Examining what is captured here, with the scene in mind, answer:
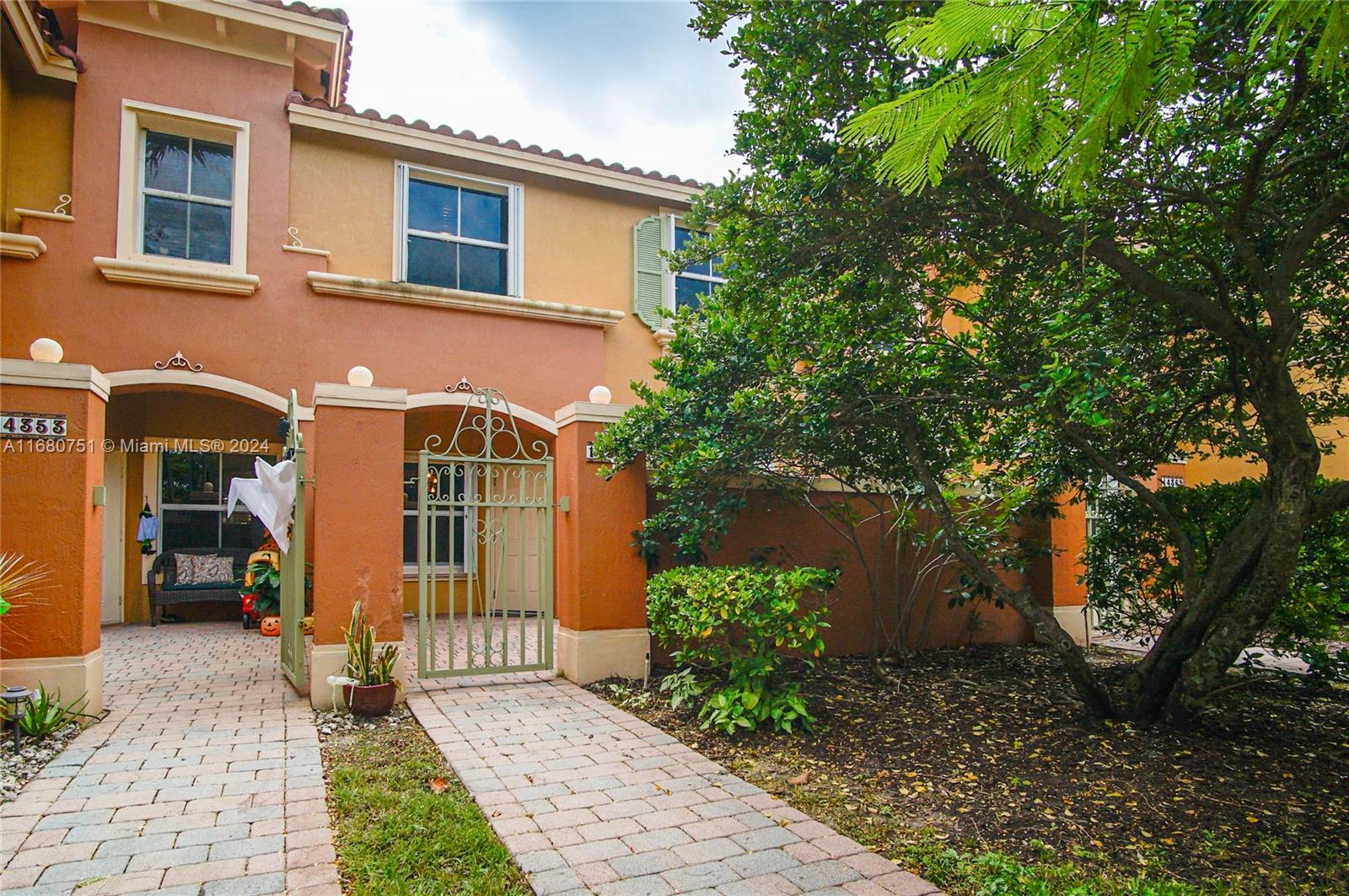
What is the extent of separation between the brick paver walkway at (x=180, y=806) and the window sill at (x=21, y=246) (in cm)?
465

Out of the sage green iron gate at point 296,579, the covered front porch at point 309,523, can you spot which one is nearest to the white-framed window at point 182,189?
the covered front porch at point 309,523

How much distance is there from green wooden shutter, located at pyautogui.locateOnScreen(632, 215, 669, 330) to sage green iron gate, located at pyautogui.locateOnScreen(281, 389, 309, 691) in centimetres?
559

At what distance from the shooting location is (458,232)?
10.7m

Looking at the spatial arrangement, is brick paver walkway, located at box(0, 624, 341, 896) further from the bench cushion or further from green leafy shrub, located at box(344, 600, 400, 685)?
the bench cushion

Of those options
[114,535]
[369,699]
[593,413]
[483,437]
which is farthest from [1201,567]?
[114,535]

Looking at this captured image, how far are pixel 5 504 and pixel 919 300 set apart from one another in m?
6.42

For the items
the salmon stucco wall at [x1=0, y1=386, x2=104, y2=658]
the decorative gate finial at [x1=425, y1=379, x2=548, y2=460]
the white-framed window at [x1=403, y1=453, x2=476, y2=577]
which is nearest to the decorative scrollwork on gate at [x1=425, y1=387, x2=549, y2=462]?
the decorative gate finial at [x1=425, y1=379, x2=548, y2=460]

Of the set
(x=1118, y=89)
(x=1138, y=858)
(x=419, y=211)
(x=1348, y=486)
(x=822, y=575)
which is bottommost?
(x=1138, y=858)

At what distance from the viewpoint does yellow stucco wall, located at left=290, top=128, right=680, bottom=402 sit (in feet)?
32.5

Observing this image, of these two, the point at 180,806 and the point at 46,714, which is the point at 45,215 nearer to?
the point at 46,714

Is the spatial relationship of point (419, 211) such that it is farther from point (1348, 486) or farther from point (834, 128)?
point (1348, 486)

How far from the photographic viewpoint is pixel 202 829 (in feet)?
12.5

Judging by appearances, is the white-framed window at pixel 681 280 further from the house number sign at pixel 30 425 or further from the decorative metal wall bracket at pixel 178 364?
the house number sign at pixel 30 425

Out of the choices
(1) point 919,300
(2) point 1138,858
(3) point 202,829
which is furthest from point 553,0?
(2) point 1138,858
